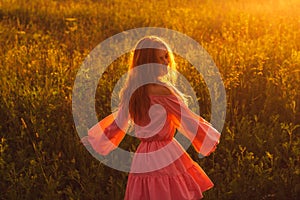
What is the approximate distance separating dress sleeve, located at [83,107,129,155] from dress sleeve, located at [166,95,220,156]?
0.35 meters

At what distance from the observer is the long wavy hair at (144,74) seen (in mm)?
3078

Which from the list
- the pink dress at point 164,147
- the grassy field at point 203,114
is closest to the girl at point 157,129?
the pink dress at point 164,147

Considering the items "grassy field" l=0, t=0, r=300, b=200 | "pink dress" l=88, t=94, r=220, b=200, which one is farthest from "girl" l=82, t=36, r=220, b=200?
"grassy field" l=0, t=0, r=300, b=200

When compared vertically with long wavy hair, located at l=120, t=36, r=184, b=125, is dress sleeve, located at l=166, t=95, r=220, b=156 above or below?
below

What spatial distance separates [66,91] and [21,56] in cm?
128

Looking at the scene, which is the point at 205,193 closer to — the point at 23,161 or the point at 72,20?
the point at 23,161

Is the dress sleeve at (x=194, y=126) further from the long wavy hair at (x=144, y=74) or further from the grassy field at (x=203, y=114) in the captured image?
the grassy field at (x=203, y=114)

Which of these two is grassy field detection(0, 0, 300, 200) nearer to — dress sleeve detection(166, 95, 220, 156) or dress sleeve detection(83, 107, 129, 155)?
dress sleeve detection(83, 107, 129, 155)

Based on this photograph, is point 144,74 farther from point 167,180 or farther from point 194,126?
point 167,180

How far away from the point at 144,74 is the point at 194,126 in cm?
44

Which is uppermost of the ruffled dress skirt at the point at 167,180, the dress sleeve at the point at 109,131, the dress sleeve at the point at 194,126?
the dress sleeve at the point at 194,126

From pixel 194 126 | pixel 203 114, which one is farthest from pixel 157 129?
pixel 203 114

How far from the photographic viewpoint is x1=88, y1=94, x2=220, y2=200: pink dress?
3.05 metres

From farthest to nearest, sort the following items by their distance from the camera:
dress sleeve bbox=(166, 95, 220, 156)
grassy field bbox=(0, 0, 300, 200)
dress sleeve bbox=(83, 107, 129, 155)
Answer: grassy field bbox=(0, 0, 300, 200) → dress sleeve bbox=(83, 107, 129, 155) → dress sleeve bbox=(166, 95, 220, 156)
